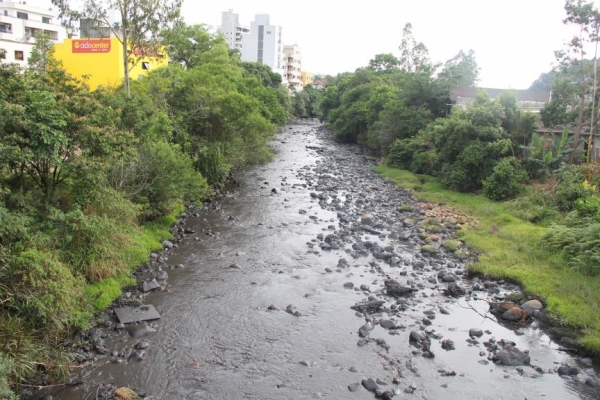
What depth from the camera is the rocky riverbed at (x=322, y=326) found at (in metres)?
10.3

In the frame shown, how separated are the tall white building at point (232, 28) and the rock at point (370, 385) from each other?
366 ft

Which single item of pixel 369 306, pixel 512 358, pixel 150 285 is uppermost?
pixel 150 285

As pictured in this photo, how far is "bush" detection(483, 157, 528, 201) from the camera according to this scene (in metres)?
24.9

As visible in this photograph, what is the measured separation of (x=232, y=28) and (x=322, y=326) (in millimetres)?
111312

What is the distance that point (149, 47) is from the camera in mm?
22828

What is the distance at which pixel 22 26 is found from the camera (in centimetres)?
5262

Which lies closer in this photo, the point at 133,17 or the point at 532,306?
the point at 532,306

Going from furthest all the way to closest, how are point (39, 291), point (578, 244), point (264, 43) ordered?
1. point (264, 43)
2. point (578, 244)
3. point (39, 291)

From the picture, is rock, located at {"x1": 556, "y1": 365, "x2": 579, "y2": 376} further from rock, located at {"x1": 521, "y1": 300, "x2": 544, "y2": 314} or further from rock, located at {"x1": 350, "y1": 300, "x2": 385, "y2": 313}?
rock, located at {"x1": 350, "y1": 300, "x2": 385, "y2": 313}

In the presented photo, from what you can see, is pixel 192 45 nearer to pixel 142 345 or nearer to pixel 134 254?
pixel 134 254

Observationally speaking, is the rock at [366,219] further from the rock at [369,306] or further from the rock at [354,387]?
the rock at [354,387]

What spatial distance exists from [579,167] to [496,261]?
32.3 ft

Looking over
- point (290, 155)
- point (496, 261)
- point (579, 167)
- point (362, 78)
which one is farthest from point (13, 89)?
point (362, 78)

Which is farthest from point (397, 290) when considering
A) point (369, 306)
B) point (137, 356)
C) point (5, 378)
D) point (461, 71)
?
point (461, 71)
